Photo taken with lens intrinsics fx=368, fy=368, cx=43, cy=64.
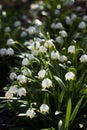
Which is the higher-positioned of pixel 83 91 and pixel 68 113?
pixel 83 91

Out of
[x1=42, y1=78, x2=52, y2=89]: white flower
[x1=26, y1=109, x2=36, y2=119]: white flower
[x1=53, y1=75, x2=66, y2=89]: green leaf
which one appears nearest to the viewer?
[x1=26, y1=109, x2=36, y2=119]: white flower

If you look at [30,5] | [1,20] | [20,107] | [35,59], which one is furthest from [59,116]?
[30,5]

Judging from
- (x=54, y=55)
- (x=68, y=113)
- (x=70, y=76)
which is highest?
(x=54, y=55)

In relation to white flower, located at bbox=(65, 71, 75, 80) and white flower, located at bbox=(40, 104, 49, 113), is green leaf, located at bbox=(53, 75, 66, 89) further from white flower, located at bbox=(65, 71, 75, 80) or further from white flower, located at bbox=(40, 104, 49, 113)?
white flower, located at bbox=(40, 104, 49, 113)

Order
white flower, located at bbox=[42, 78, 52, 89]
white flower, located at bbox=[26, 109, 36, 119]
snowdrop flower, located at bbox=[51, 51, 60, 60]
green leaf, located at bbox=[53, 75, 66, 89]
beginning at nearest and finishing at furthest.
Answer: white flower, located at bbox=[26, 109, 36, 119]
white flower, located at bbox=[42, 78, 52, 89]
green leaf, located at bbox=[53, 75, 66, 89]
snowdrop flower, located at bbox=[51, 51, 60, 60]

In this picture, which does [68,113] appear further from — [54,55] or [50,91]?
[54,55]

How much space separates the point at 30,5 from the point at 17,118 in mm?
4475

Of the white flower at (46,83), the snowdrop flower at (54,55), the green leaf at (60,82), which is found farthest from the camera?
the snowdrop flower at (54,55)

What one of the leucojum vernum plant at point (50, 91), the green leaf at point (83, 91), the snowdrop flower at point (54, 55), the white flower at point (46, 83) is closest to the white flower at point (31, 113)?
the leucojum vernum plant at point (50, 91)

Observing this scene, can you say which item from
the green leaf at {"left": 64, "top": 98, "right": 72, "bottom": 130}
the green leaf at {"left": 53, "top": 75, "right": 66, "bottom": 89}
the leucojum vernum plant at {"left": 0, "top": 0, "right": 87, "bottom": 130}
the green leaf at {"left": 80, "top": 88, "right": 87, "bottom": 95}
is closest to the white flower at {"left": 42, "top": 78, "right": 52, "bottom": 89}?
the leucojum vernum plant at {"left": 0, "top": 0, "right": 87, "bottom": 130}

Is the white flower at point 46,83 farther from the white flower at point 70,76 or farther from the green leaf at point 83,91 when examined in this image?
the green leaf at point 83,91

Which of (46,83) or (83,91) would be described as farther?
(83,91)

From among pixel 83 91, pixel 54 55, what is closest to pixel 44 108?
pixel 83 91

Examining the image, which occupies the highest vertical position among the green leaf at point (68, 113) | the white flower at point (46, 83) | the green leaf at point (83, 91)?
the white flower at point (46, 83)
